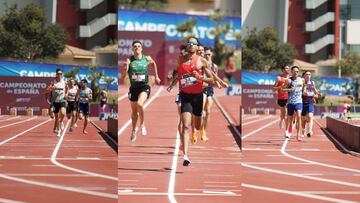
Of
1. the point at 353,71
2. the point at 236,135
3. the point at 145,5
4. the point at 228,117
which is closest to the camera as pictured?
the point at 236,135

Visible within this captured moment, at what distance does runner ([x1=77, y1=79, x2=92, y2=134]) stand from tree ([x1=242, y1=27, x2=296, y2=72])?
62.0 inches

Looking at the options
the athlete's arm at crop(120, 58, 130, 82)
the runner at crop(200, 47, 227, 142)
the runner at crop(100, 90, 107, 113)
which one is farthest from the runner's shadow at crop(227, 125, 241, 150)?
the runner at crop(100, 90, 107, 113)

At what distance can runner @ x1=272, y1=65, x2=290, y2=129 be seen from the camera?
7840 millimetres

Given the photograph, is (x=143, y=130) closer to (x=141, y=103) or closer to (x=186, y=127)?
(x=141, y=103)

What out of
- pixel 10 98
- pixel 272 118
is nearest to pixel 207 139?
pixel 272 118

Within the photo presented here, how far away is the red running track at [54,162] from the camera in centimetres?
743

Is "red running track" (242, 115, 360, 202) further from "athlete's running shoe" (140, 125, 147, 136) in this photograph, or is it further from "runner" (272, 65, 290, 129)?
"athlete's running shoe" (140, 125, 147, 136)

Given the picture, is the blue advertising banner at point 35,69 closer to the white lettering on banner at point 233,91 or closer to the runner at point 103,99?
the runner at point 103,99

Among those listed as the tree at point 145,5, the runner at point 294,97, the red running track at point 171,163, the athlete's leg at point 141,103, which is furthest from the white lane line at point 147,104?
the tree at point 145,5

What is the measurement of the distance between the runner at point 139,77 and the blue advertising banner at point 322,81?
0.92 m

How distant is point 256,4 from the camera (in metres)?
7.68

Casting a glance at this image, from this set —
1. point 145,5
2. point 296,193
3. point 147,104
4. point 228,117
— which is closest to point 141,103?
point 147,104

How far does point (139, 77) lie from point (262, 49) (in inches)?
50.9

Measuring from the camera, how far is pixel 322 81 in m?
8.27
